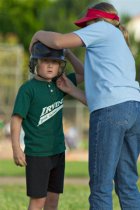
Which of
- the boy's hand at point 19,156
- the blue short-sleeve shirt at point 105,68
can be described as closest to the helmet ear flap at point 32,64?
the blue short-sleeve shirt at point 105,68

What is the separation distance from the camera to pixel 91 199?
498 centimetres

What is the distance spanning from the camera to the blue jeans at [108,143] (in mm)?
4828

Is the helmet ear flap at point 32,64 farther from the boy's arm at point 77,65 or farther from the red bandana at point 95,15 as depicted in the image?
the red bandana at point 95,15

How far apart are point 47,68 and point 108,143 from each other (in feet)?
2.66

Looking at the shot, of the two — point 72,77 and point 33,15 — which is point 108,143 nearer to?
point 72,77

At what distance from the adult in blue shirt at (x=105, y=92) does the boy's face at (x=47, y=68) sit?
0.24 m

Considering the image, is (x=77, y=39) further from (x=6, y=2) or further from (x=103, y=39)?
(x=6, y=2)

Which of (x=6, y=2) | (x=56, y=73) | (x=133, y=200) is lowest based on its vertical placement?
(x=6, y=2)

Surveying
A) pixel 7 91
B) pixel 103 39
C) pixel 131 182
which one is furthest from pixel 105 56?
pixel 7 91

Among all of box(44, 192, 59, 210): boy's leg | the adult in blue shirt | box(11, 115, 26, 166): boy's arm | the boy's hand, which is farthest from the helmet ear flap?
box(44, 192, 59, 210): boy's leg

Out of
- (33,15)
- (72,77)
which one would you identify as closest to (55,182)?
(72,77)

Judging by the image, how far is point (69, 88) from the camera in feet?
17.7

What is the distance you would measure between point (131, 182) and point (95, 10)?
4.32 feet

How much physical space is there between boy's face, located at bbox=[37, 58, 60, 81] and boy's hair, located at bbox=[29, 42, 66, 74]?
0.04m
